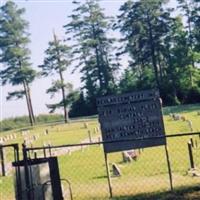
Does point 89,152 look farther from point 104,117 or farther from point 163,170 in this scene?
point 104,117

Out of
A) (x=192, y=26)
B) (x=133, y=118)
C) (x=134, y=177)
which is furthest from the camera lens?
(x=192, y=26)

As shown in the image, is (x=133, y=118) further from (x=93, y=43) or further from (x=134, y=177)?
(x=93, y=43)

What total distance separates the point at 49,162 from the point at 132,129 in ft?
10.4

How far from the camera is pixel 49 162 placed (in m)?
10.3

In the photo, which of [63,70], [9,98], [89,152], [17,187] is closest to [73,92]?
[63,70]

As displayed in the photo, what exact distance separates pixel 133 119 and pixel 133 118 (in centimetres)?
3

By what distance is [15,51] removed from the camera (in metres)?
74.5

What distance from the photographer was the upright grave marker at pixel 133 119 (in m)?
12.8

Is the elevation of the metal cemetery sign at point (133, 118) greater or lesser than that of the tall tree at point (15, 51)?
lesser

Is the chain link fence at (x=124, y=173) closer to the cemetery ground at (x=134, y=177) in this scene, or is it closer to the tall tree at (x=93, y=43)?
the cemetery ground at (x=134, y=177)

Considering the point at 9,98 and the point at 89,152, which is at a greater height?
the point at 9,98

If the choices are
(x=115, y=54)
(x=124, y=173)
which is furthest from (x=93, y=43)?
(x=124, y=173)

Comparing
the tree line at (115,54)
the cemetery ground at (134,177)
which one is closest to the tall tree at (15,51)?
the tree line at (115,54)

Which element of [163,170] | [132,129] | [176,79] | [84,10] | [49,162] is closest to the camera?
[49,162]
